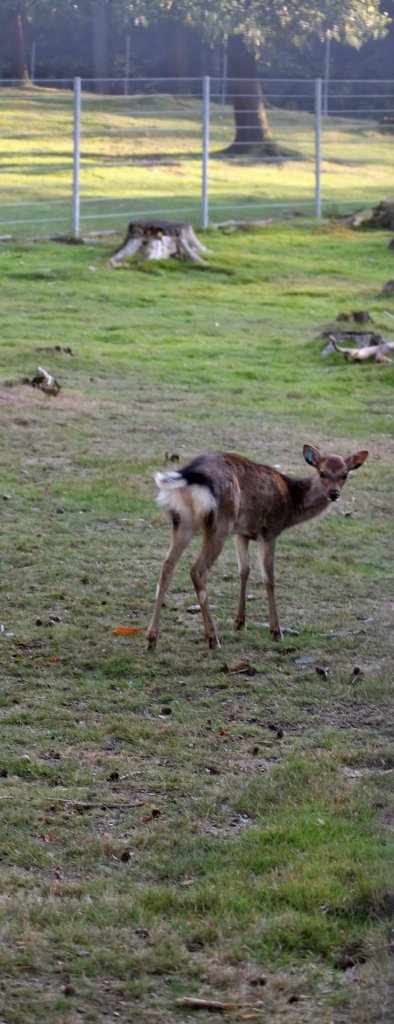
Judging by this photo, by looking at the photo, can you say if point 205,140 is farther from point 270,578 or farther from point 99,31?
point 99,31

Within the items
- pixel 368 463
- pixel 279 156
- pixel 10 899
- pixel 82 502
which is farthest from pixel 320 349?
pixel 279 156

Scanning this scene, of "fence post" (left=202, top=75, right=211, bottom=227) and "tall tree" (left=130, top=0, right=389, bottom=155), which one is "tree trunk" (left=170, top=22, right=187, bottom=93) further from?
"fence post" (left=202, top=75, right=211, bottom=227)

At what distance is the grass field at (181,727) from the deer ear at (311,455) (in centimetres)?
64

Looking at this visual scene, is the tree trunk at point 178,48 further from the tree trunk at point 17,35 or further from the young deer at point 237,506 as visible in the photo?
the young deer at point 237,506

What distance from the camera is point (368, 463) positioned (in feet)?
28.5

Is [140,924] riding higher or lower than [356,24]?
lower

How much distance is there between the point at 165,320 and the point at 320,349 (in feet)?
6.07

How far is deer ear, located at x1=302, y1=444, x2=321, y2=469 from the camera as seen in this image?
19.7ft

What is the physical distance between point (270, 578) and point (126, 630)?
67cm

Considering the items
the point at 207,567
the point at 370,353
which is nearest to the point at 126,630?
the point at 207,567

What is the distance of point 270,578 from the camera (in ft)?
19.3

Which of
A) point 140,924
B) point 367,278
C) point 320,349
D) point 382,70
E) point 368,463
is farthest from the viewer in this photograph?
point 367,278

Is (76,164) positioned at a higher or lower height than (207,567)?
higher

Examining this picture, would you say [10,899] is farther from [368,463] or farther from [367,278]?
[367,278]
